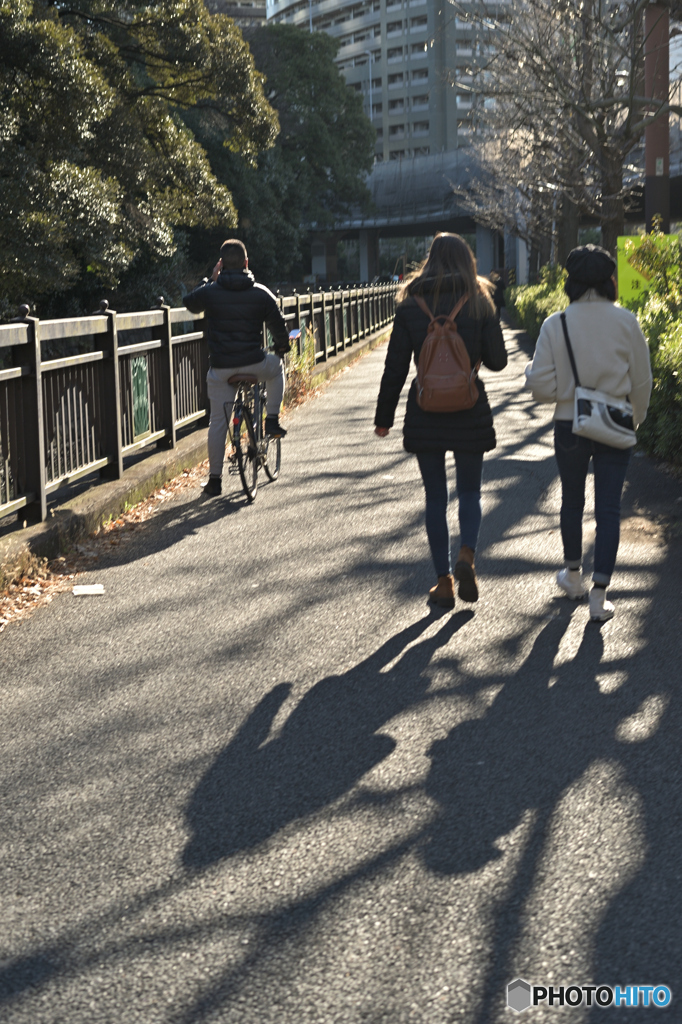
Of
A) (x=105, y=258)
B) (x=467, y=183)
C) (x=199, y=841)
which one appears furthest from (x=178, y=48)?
(x=467, y=183)

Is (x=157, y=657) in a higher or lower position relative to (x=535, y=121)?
lower

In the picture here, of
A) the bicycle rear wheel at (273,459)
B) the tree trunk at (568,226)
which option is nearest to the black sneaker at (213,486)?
the bicycle rear wheel at (273,459)

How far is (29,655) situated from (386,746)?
6.66ft

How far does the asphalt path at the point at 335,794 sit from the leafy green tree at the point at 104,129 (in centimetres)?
1361

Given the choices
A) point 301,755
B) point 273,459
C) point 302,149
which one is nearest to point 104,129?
point 273,459

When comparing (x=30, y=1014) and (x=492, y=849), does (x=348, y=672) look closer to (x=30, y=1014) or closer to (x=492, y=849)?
(x=492, y=849)

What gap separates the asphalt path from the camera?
8.95 feet

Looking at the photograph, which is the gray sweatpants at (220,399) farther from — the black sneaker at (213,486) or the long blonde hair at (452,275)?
the long blonde hair at (452,275)

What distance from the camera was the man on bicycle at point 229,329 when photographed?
9141 millimetres

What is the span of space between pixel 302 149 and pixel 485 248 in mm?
21862

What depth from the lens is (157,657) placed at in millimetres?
5375

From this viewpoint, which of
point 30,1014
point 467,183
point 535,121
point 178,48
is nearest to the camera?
point 30,1014

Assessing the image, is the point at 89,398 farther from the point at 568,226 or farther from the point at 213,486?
the point at 568,226

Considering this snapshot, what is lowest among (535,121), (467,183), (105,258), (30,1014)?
(30,1014)
